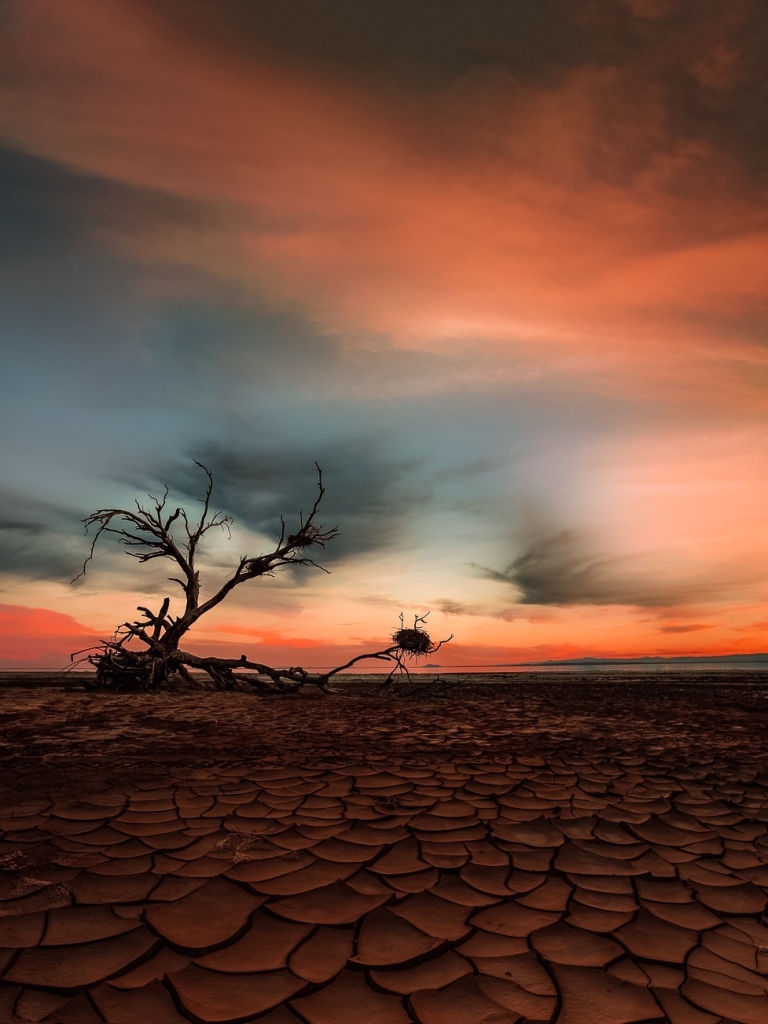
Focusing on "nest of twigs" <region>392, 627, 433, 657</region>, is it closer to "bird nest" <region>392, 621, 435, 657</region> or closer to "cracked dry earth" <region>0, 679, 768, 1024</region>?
"bird nest" <region>392, 621, 435, 657</region>

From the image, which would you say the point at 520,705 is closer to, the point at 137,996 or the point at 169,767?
the point at 169,767

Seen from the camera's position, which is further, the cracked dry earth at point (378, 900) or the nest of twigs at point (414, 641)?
the nest of twigs at point (414, 641)

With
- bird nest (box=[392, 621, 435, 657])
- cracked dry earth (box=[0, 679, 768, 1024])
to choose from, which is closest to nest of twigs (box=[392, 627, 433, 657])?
bird nest (box=[392, 621, 435, 657])

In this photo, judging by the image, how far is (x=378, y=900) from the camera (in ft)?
6.64

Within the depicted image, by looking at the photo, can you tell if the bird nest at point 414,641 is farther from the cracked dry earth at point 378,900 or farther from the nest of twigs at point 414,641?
the cracked dry earth at point 378,900

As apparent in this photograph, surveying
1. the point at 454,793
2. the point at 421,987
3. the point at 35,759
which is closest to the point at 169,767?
the point at 35,759

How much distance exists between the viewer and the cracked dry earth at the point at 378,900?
152 centimetres

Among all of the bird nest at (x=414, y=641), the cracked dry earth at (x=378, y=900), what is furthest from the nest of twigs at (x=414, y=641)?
the cracked dry earth at (x=378, y=900)

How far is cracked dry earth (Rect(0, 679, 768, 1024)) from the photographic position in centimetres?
152

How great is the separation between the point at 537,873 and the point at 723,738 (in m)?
4.28

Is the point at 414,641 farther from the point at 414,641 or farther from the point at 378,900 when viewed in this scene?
the point at 378,900

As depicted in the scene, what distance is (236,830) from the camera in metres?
2.59

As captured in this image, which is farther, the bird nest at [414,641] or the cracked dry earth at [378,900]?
the bird nest at [414,641]

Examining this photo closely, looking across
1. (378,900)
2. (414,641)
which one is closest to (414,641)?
(414,641)
